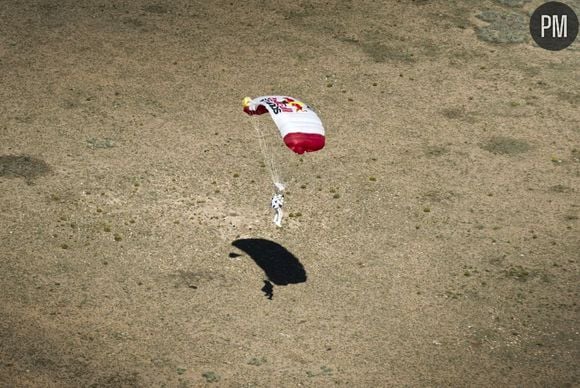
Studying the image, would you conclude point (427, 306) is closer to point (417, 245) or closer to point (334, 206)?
point (417, 245)

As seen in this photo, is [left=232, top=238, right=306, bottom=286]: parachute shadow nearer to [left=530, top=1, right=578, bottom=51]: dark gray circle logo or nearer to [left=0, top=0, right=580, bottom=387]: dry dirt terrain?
[left=0, top=0, right=580, bottom=387]: dry dirt terrain

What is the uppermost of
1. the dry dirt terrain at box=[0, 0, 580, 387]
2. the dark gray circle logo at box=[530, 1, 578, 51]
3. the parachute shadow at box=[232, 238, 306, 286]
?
the dark gray circle logo at box=[530, 1, 578, 51]

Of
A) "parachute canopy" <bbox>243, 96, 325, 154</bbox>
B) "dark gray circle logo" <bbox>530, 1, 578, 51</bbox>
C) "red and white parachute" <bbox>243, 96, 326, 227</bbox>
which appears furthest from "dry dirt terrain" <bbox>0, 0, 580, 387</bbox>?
"parachute canopy" <bbox>243, 96, 325, 154</bbox>

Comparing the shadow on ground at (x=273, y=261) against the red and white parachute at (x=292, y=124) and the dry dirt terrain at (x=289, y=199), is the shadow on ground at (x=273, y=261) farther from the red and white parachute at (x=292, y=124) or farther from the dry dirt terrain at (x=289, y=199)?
the red and white parachute at (x=292, y=124)

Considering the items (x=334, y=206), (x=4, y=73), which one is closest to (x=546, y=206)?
(x=334, y=206)

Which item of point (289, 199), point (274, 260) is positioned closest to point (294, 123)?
point (274, 260)

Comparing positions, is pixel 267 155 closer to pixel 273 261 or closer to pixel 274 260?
pixel 274 260
